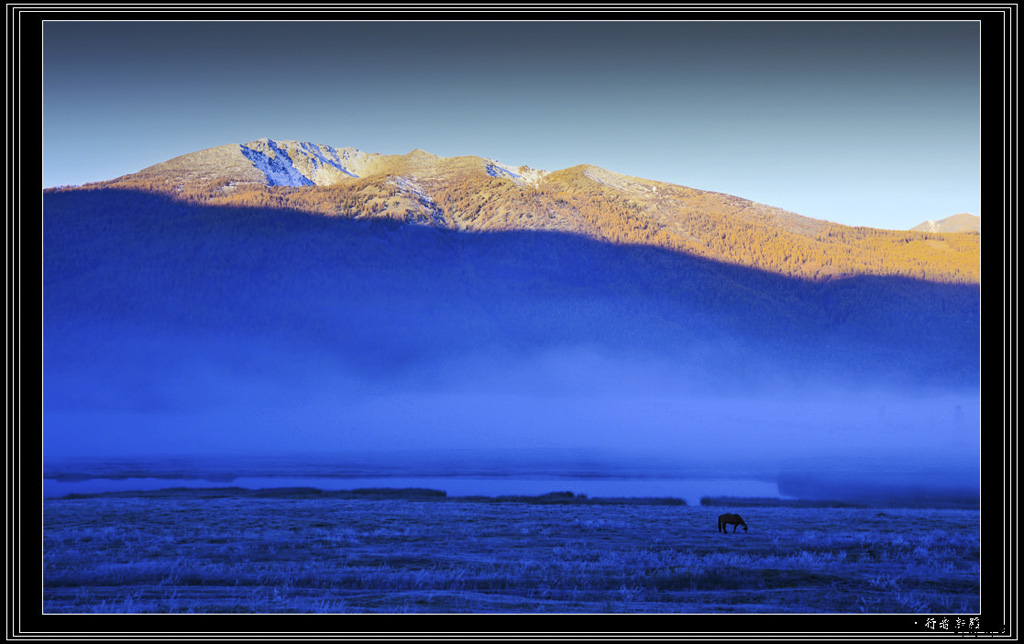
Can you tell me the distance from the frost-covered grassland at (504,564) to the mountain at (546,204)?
44594mm

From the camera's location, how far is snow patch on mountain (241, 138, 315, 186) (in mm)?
68812

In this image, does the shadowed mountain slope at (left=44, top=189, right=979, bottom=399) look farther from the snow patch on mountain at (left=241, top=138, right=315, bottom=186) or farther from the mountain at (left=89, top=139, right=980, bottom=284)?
the snow patch on mountain at (left=241, top=138, right=315, bottom=186)

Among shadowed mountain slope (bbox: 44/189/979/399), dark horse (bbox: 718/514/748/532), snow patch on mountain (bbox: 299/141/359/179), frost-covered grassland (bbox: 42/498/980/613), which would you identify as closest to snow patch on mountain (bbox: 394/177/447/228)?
shadowed mountain slope (bbox: 44/189/979/399)

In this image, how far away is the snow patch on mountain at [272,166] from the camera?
68.8 metres

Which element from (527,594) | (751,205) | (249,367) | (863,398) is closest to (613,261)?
(751,205)

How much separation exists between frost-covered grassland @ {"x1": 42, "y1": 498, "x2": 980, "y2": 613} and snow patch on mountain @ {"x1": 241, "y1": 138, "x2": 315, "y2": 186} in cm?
4970

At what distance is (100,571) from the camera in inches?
589

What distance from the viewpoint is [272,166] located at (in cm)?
6825

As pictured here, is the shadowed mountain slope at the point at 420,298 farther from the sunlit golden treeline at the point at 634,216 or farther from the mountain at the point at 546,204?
the mountain at the point at 546,204

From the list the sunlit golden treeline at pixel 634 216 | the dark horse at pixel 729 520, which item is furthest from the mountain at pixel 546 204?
the dark horse at pixel 729 520

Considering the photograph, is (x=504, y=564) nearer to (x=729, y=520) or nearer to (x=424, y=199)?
(x=729, y=520)

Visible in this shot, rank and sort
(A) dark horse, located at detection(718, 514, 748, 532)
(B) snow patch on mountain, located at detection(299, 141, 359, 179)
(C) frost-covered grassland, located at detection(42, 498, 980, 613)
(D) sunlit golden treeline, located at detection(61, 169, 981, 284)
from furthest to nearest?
(B) snow patch on mountain, located at detection(299, 141, 359, 179), (D) sunlit golden treeline, located at detection(61, 169, 981, 284), (A) dark horse, located at detection(718, 514, 748, 532), (C) frost-covered grassland, located at detection(42, 498, 980, 613)

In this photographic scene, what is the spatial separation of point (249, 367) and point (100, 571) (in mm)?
49614
